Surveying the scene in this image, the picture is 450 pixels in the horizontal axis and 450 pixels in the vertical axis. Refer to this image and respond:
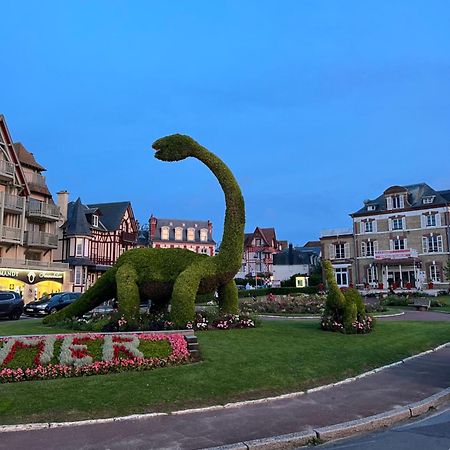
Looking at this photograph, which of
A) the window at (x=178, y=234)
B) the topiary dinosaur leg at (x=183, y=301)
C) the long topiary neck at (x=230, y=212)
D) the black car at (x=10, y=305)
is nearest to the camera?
the topiary dinosaur leg at (x=183, y=301)

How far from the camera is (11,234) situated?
135 ft

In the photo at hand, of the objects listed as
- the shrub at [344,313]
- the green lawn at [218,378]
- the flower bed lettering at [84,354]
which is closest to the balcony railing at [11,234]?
the green lawn at [218,378]

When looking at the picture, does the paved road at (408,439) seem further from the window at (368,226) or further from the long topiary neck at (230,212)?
the window at (368,226)

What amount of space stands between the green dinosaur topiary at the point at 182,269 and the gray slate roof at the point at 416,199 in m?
46.3

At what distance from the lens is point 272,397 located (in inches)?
342

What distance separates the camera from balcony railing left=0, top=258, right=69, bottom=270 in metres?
38.7

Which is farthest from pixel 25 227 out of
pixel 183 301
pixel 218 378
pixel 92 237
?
pixel 218 378

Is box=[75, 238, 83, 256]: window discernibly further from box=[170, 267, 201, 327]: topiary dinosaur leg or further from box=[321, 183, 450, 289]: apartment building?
box=[170, 267, 201, 327]: topiary dinosaur leg

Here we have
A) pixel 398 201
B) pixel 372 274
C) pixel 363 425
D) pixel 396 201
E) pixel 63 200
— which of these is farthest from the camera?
pixel 372 274

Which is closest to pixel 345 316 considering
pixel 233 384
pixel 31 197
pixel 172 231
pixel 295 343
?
pixel 295 343

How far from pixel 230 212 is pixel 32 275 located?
100 ft

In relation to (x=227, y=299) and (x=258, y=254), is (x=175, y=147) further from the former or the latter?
(x=258, y=254)

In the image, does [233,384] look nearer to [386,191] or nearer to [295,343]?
[295,343]

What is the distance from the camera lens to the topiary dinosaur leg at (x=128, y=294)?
15.4 metres
